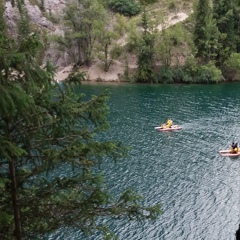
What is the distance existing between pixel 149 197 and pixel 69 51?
65.8m

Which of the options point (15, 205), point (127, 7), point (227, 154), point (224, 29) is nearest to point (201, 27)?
point (224, 29)

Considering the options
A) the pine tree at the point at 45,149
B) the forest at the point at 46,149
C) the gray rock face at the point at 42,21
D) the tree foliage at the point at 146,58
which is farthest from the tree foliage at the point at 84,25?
the pine tree at the point at 45,149

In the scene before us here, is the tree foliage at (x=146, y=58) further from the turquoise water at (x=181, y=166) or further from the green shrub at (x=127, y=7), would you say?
the turquoise water at (x=181, y=166)

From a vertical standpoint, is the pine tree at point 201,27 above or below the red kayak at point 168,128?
above

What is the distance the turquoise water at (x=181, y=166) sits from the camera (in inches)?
939

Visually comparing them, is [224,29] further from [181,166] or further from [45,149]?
[45,149]

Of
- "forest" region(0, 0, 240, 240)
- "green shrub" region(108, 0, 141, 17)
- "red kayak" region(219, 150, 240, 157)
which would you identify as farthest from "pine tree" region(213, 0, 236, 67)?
"forest" region(0, 0, 240, 240)

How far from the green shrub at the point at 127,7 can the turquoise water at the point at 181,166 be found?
136 feet

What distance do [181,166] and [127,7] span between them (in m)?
70.9

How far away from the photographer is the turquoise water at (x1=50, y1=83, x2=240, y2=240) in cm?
2386

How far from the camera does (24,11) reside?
83.8 meters

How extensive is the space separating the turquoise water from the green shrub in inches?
1628

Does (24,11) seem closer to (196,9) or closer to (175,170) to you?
(196,9)

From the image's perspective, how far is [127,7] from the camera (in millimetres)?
96188
